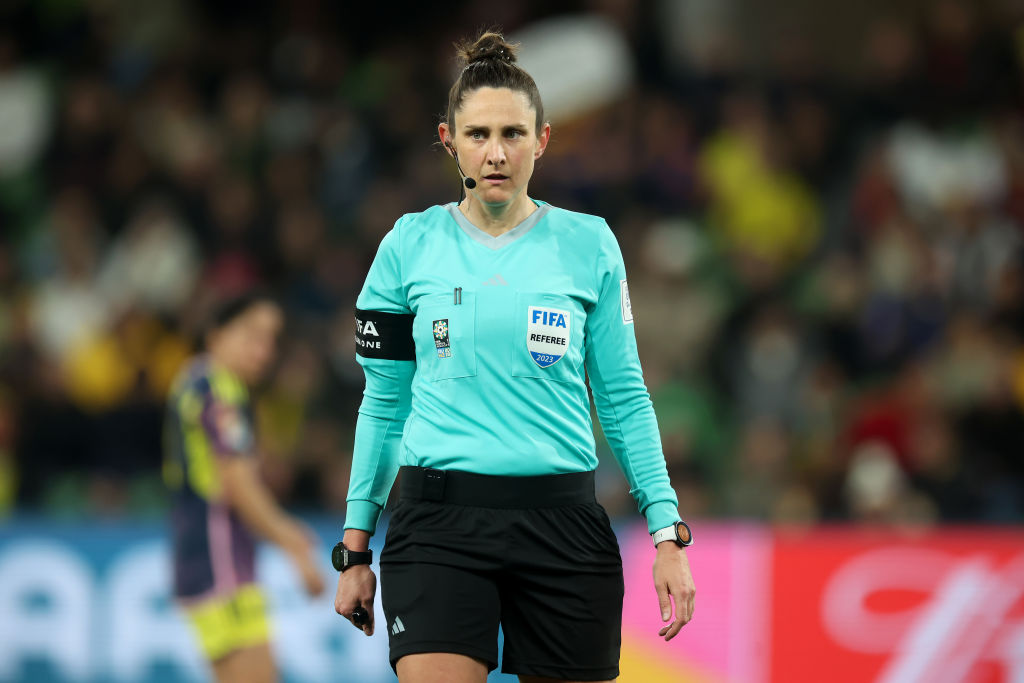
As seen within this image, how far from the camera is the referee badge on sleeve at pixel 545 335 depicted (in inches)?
133

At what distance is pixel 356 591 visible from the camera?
349 centimetres

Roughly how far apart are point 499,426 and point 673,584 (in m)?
0.58

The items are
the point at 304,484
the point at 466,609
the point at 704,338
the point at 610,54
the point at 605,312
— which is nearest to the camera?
the point at 466,609

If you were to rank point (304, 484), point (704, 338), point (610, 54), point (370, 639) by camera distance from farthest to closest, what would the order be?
point (610, 54)
point (704, 338)
point (304, 484)
point (370, 639)

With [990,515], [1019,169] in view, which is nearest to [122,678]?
[990,515]

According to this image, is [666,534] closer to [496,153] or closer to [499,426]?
[499,426]

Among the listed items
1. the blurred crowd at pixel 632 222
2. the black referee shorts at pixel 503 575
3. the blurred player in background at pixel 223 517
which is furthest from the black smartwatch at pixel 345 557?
the blurred crowd at pixel 632 222

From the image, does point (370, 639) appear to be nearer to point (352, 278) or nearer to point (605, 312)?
point (352, 278)

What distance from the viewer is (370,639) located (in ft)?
25.9

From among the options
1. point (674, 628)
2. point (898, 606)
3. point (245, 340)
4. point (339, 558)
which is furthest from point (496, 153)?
point (898, 606)

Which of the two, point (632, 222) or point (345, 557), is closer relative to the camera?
point (345, 557)

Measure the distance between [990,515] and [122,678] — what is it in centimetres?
524

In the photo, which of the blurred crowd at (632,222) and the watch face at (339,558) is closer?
the watch face at (339,558)

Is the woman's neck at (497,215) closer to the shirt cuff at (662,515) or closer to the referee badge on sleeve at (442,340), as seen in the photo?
the referee badge on sleeve at (442,340)
